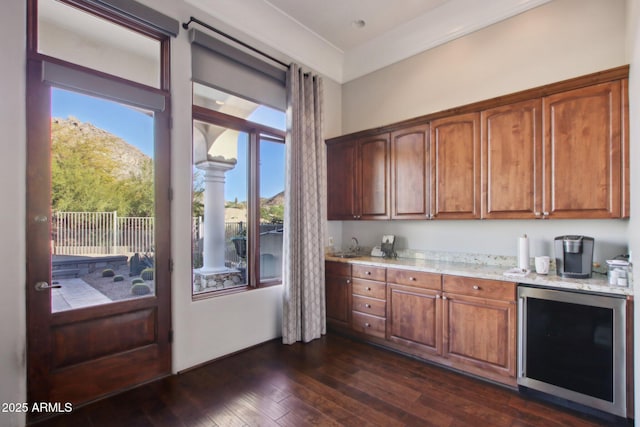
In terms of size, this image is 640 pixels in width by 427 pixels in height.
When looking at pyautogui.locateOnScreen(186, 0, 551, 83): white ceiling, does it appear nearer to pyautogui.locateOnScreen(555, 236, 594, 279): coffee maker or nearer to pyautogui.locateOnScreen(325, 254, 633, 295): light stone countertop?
pyautogui.locateOnScreen(555, 236, 594, 279): coffee maker

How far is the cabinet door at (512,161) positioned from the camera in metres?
2.56

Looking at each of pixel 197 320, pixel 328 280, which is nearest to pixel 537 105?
pixel 328 280

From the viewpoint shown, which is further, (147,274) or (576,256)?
(147,274)

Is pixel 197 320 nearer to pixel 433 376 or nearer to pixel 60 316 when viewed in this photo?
pixel 60 316

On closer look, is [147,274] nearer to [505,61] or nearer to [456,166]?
[456,166]

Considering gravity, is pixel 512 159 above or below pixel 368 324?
above

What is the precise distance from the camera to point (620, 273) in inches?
82.7

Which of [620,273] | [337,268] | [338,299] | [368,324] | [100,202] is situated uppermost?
[100,202]

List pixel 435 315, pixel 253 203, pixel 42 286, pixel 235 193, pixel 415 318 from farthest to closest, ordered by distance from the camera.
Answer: pixel 253 203
pixel 235 193
pixel 415 318
pixel 435 315
pixel 42 286

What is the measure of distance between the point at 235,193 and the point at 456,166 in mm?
2341

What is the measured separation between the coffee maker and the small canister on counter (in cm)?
17

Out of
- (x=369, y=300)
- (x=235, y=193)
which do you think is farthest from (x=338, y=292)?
(x=235, y=193)

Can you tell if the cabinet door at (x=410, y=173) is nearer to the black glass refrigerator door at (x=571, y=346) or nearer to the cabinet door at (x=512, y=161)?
the cabinet door at (x=512, y=161)

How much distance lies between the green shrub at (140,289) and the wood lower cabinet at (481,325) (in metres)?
2.67
